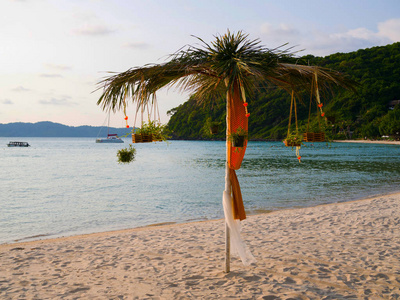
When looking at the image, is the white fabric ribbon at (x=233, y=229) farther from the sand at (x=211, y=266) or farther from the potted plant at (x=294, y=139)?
the potted plant at (x=294, y=139)

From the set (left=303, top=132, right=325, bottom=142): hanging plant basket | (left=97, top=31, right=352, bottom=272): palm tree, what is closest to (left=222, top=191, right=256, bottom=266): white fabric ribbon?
(left=97, top=31, right=352, bottom=272): palm tree

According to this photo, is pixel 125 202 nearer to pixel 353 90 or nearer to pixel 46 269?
pixel 46 269

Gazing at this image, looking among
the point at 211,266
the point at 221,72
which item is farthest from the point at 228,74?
the point at 211,266

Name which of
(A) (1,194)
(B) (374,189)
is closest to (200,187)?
(B) (374,189)

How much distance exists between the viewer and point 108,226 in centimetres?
1177

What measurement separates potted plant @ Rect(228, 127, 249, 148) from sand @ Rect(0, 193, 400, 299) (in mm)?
1924

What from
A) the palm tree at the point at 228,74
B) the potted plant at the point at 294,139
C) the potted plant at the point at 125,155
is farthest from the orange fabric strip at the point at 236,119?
the potted plant at the point at 125,155

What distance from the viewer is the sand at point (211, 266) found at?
14.6ft

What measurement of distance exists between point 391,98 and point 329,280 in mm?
103409

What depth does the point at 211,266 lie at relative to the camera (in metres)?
5.43

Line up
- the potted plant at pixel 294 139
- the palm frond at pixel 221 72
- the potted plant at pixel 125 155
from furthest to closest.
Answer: the potted plant at pixel 125 155 < the potted plant at pixel 294 139 < the palm frond at pixel 221 72

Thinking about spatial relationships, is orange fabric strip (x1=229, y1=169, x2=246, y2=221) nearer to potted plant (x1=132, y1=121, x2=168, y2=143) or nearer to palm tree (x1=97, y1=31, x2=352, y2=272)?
palm tree (x1=97, y1=31, x2=352, y2=272)

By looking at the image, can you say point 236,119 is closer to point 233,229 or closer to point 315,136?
point 315,136

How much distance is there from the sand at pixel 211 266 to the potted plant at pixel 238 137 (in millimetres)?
1924
